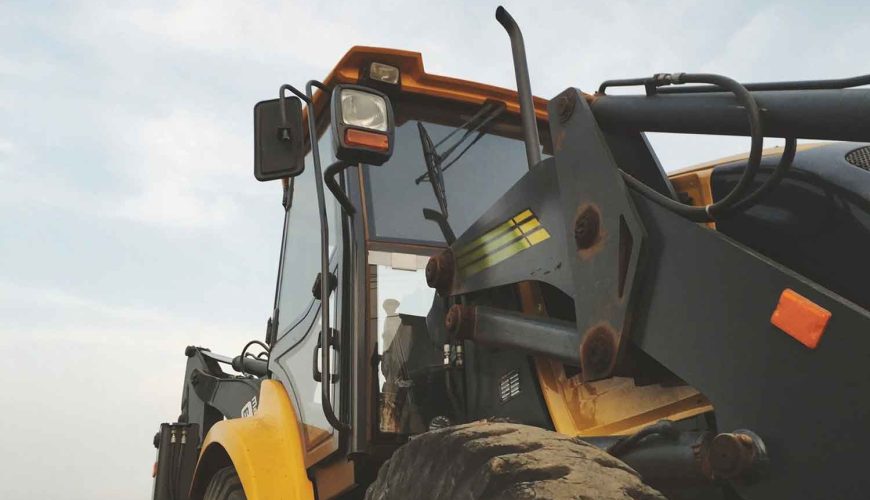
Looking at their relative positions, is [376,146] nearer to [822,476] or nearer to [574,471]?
[574,471]

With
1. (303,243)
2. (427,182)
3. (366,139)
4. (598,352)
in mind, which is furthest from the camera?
(303,243)

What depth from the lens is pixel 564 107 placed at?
2127 millimetres

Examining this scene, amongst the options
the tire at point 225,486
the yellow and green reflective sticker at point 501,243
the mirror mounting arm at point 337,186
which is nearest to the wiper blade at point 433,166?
the mirror mounting arm at point 337,186

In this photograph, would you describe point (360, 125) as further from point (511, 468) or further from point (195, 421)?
point (195, 421)

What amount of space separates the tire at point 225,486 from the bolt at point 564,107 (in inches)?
77.7

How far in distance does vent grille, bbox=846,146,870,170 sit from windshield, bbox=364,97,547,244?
1.48 m

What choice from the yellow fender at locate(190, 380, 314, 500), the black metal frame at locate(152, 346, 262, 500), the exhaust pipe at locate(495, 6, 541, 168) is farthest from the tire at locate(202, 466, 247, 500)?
the exhaust pipe at locate(495, 6, 541, 168)

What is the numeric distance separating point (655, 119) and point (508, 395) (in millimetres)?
→ 923

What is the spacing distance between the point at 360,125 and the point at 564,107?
664 mm

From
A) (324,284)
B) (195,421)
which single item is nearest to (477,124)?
(324,284)

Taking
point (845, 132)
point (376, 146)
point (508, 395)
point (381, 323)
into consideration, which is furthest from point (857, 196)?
point (381, 323)

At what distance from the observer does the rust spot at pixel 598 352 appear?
1798mm

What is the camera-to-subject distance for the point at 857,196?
166 cm

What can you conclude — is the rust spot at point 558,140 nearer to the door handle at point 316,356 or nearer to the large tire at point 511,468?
the large tire at point 511,468
